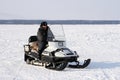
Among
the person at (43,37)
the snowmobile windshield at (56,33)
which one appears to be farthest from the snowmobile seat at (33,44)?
the snowmobile windshield at (56,33)

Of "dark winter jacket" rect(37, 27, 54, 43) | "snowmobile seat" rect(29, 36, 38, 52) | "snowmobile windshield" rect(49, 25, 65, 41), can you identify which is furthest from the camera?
"snowmobile seat" rect(29, 36, 38, 52)

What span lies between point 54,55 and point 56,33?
1.49 m

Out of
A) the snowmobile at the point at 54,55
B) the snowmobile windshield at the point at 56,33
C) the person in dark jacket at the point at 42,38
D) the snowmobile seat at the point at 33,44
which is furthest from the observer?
the snowmobile seat at the point at 33,44

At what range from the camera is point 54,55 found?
503 inches

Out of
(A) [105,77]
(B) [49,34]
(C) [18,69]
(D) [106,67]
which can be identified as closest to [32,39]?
(B) [49,34]

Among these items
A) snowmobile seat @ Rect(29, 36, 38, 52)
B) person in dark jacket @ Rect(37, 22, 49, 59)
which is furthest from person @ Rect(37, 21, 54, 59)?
snowmobile seat @ Rect(29, 36, 38, 52)

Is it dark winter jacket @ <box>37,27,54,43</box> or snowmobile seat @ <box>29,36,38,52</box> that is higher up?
dark winter jacket @ <box>37,27,54,43</box>

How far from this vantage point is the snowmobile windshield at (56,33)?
44.7ft

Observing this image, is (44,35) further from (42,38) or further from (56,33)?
(56,33)

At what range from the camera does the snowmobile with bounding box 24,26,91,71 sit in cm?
1257

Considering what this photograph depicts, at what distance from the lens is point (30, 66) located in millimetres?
13766

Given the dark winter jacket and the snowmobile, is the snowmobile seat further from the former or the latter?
the dark winter jacket

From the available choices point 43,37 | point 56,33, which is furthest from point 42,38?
point 56,33

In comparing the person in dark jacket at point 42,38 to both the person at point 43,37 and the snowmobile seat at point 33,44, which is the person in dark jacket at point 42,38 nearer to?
the person at point 43,37
